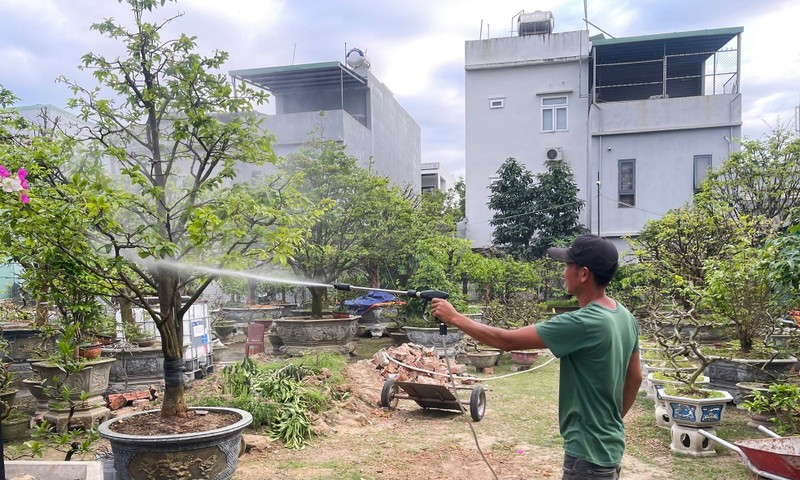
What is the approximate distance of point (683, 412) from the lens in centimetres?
581

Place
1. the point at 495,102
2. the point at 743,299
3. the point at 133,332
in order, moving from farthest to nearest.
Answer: the point at 495,102 < the point at 133,332 < the point at 743,299

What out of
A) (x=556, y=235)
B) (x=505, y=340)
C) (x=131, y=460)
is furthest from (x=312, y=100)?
(x=505, y=340)

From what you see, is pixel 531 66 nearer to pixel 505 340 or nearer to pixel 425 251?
pixel 425 251

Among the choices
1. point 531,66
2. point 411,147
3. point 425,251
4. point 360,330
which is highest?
point 531,66

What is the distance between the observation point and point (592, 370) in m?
2.69

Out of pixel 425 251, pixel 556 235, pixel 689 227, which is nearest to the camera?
pixel 689 227

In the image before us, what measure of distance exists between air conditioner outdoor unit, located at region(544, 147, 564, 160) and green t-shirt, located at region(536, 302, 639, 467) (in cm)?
1828

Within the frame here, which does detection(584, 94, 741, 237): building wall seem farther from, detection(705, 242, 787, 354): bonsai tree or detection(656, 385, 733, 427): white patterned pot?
detection(656, 385, 733, 427): white patterned pot

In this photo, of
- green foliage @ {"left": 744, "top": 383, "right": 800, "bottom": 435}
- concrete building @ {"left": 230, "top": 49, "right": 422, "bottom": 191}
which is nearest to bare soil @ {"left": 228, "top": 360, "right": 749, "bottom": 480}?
green foliage @ {"left": 744, "top": 383, "right": 800, "bottom": 435}

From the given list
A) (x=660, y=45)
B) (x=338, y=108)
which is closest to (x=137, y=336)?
(x=338, y=108)

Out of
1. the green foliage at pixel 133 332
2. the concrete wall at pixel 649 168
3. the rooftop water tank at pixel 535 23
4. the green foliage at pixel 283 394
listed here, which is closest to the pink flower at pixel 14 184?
the green foliage at pixel 283 394

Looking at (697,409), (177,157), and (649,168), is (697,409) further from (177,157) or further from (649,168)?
(649,168)

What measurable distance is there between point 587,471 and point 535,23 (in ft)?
69.2

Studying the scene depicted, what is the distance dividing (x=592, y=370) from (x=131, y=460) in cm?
348
